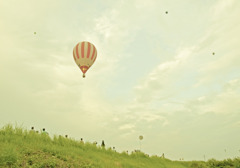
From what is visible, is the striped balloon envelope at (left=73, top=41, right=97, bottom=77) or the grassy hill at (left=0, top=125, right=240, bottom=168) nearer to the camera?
the grassy hill at (left=0, top=125, right=240, bottom=168)

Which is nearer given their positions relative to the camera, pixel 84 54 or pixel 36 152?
pixel 36 152

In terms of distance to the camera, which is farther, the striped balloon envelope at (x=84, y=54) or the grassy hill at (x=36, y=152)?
the striped balloon envelope at (x=84, y=54)

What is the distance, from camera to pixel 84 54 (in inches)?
998

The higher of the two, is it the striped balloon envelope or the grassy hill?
the striped balloon envelope

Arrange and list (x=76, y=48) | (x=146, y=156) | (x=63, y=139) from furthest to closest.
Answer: (x=76, y=48) < (x=146, y=156) < (x=63, y=139)

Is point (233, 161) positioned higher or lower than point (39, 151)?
lower

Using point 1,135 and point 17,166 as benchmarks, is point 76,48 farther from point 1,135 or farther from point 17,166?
point 17,166

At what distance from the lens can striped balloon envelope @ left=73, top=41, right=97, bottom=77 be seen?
25.3 meters

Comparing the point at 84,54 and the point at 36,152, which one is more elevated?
the point at 84,54

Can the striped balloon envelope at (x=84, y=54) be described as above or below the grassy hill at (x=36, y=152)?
above

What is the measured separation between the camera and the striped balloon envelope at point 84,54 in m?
25.3

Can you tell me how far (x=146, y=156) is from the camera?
22.0m

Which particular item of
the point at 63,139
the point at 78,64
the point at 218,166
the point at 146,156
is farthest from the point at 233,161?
the point at 78,64

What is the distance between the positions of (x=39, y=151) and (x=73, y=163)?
1.81m
